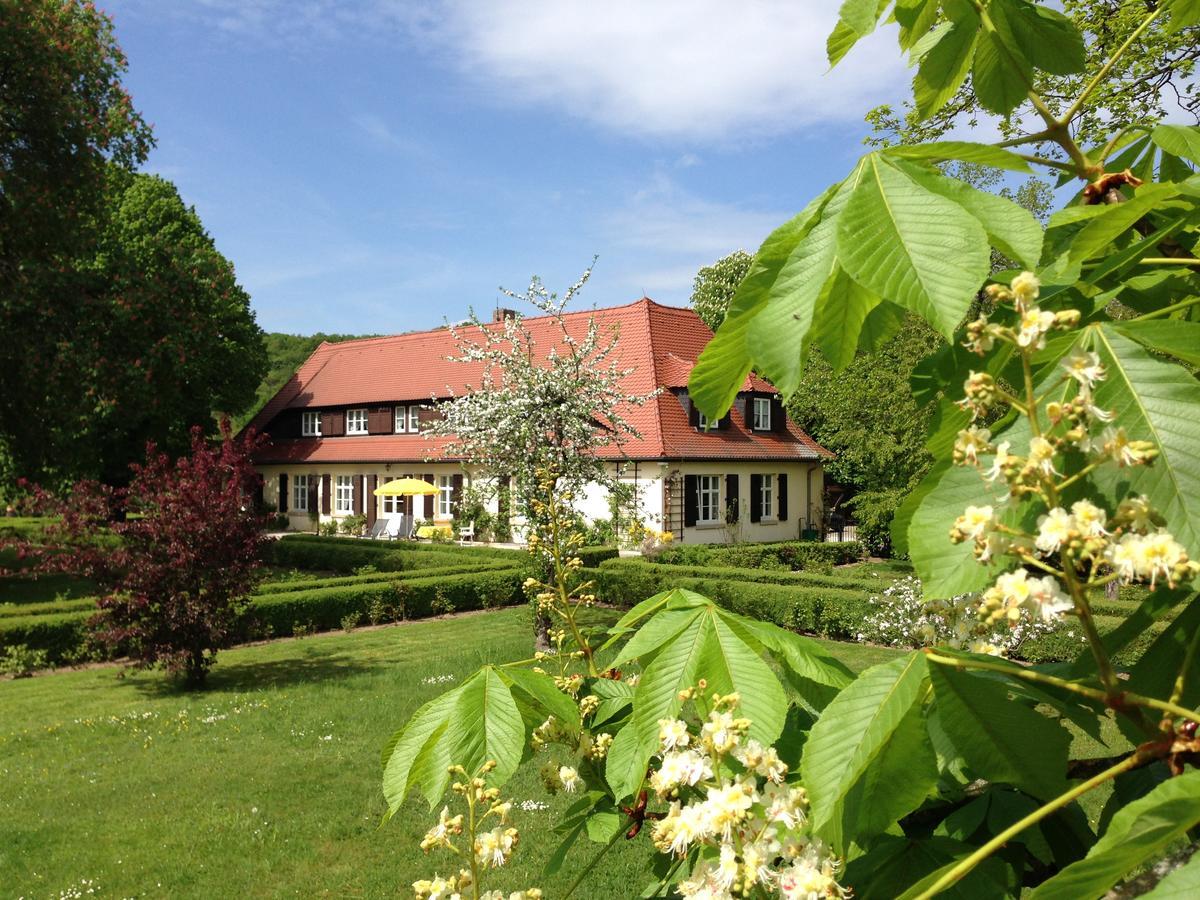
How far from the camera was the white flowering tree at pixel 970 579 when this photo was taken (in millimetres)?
910

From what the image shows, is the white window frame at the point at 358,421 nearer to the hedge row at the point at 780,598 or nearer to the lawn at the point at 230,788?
the hedge row at the point at 780,598

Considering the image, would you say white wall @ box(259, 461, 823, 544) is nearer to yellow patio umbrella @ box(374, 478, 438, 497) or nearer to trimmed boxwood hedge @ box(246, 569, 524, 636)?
yellow patio umbrella @ box(374, 478, 438, 497)

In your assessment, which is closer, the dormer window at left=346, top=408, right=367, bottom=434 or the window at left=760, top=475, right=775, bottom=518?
the window at left=760, top=475, right=775, bottom=518

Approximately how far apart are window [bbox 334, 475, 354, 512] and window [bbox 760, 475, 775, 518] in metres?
15.7

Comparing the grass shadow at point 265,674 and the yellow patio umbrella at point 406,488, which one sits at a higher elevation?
the yellow patio umbrella at point 406,488

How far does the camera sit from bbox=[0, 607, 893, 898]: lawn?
6.52 m

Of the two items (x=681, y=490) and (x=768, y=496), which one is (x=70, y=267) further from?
(x=768, y=496)

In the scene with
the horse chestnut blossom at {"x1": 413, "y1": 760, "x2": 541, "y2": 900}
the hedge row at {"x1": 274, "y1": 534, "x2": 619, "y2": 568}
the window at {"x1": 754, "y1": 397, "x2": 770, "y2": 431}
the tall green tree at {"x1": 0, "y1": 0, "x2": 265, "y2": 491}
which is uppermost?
the tall green tree at {"x1": 0, "y1": 0, "x2": 265, "y2": 491}

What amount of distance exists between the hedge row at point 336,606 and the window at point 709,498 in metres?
8.63

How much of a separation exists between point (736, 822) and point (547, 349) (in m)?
28.5

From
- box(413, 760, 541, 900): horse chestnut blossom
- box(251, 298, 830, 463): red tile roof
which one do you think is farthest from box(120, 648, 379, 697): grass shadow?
box(413, 760, 541, 900): horse chestnut blossom

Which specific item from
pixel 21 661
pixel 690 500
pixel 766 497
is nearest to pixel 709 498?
pixel 690 500

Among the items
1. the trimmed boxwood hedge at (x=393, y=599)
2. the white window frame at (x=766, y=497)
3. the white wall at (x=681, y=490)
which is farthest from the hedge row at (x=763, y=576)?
the white window frame at (x=766, y=497)

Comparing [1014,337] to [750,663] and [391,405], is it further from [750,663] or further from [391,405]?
[391,405]
